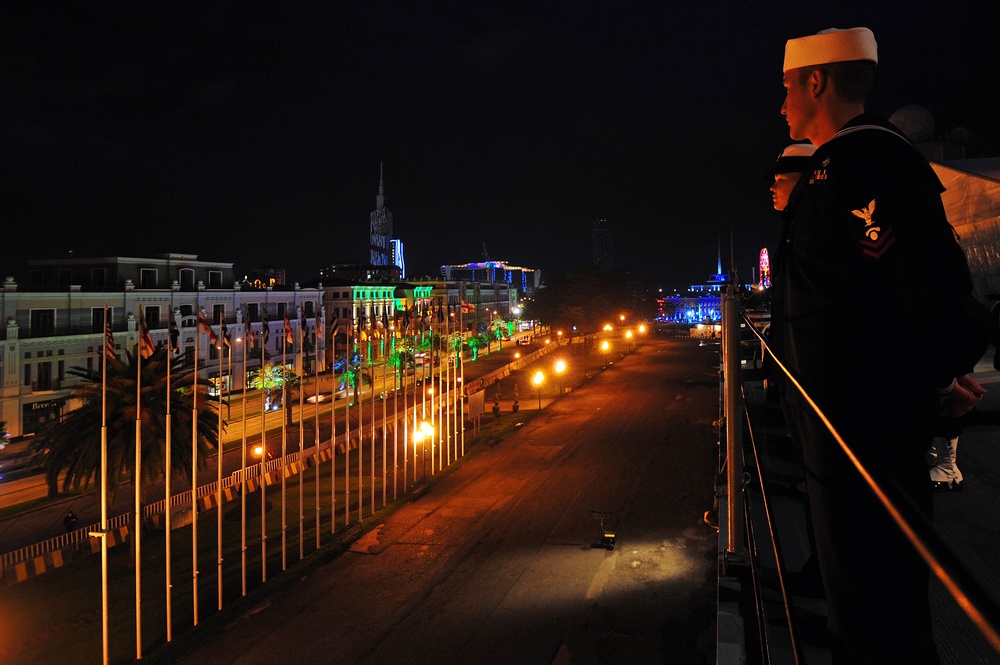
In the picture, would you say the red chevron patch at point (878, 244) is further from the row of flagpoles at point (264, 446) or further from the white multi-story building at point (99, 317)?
the white multi-story building at point (99, 317)

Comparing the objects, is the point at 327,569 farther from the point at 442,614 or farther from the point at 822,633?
the point at 822,633

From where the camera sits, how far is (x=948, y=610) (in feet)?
10.4

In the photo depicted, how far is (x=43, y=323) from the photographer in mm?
37219

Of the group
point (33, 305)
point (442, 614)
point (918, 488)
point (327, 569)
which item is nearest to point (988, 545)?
point (918, 488)

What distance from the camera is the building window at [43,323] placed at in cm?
3659

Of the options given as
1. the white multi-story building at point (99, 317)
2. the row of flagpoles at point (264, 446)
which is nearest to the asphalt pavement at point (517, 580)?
the row of flagpoles at point (264, 446)

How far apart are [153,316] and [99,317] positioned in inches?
174

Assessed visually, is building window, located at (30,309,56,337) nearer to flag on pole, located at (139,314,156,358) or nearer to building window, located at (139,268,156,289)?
building window, located at (139,268,156,289)

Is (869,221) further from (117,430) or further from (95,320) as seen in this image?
(95,320)

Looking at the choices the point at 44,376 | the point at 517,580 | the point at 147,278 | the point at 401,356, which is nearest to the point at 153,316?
the point at 147,278

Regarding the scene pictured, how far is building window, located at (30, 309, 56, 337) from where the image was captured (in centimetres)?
3659

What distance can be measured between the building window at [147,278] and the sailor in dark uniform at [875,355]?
5240 cm

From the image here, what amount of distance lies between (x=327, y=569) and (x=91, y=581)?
24.7ft

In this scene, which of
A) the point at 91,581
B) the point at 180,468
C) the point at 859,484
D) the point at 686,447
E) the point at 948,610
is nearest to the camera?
the point at 859,484
